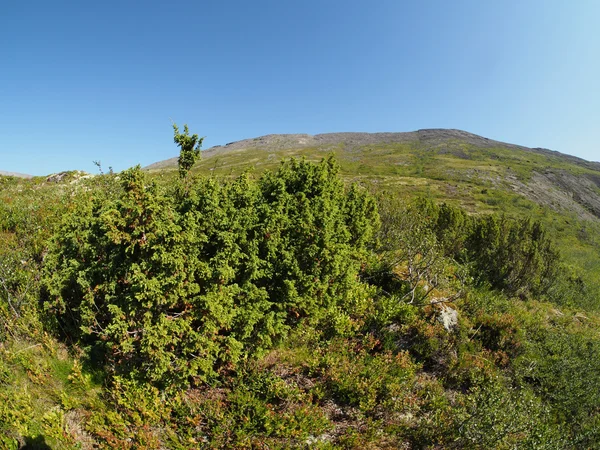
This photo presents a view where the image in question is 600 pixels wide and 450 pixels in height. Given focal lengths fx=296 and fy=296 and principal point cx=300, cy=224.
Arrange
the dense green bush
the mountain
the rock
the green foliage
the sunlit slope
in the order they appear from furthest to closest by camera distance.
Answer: the mountain, the sunlit slope, the green foliage, the rock, the dense green bush

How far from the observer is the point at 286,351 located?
11.1 metres

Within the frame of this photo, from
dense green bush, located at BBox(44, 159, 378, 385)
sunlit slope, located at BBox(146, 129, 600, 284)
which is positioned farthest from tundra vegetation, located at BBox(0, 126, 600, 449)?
sunlit slope, located at BBox(146, 129, 600, 284)

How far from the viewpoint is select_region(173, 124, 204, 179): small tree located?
9.39 m

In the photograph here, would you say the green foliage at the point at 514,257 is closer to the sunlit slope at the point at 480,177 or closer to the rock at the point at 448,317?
the sunlit slope at the point at 480,177

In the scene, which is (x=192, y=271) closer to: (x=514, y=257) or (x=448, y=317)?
(x=448, y=317)

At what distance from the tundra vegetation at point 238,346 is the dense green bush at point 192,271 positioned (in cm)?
5

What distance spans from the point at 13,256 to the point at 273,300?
9575mm

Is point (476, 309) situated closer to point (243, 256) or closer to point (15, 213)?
point (243, 256)

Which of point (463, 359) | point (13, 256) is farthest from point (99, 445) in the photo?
point (463, 359)

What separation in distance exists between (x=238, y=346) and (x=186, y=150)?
6.34m

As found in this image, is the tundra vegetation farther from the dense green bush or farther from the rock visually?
the rock

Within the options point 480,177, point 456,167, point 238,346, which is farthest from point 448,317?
point 456,167

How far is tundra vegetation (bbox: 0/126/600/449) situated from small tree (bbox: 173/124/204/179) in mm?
59

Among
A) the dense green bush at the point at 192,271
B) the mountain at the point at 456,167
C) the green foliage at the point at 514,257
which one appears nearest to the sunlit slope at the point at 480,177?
the mountain at the point at 456,167
